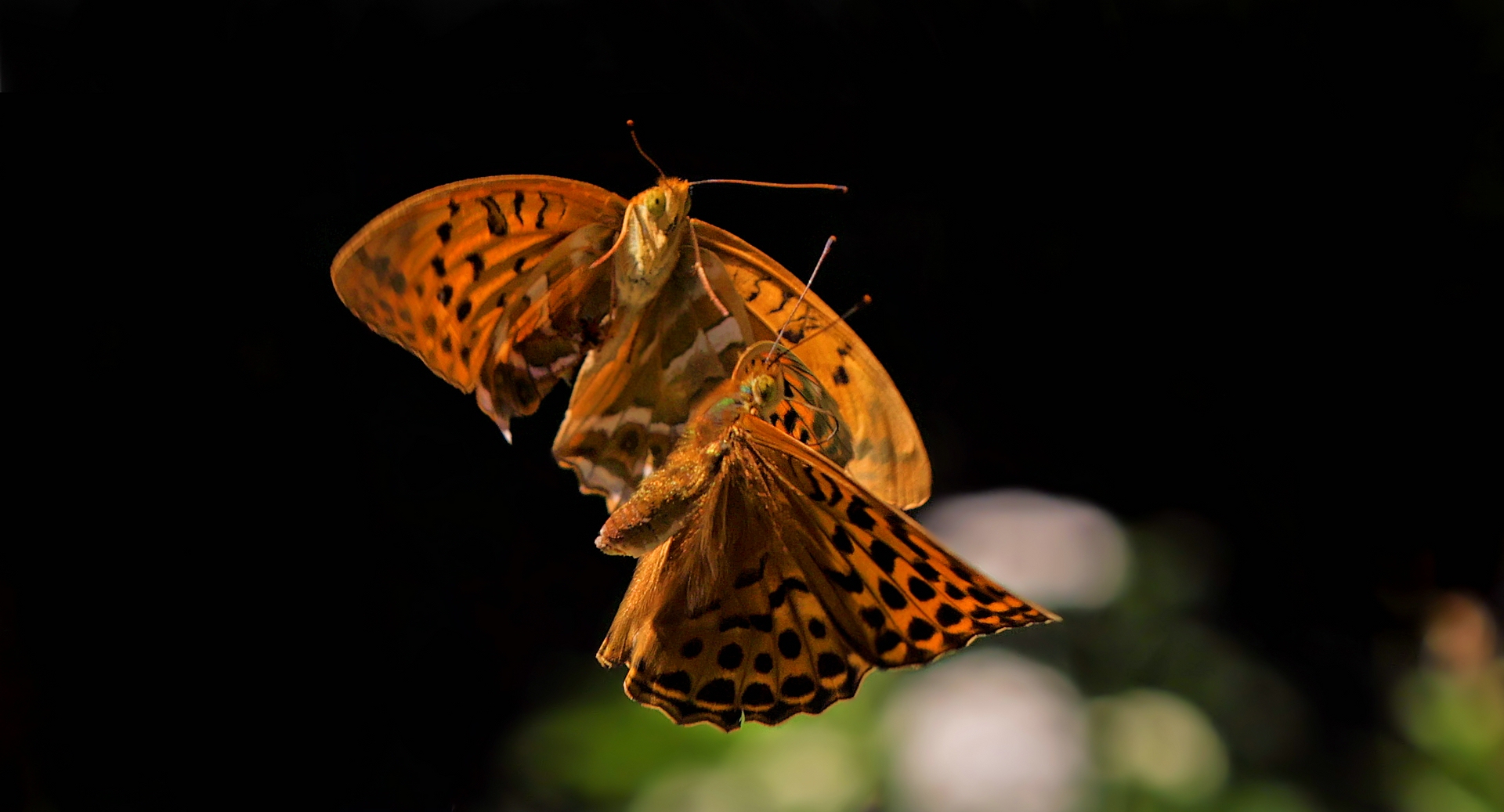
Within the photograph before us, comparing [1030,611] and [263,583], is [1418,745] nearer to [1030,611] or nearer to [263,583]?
[1030,611]

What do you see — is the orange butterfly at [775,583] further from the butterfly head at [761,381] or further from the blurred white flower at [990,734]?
the blurred white flower at [990,734]

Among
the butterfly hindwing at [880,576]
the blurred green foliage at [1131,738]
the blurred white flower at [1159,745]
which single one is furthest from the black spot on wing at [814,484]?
the blurred white flower at [1159,745]

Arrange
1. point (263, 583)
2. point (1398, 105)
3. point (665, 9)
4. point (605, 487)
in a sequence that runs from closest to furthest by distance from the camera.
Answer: point (605, 487), point (665, 9), point (263, 583), point (1398, 105)

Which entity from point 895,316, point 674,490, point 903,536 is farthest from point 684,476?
point 895,316

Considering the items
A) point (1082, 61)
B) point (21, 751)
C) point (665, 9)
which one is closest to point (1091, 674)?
point (1082, 61)

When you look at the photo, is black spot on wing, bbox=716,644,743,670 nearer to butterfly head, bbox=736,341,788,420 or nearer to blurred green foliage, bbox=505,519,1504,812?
butterfly head, bbox=736,341,788,420

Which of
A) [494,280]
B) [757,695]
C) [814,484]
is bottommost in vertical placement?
[757,695]

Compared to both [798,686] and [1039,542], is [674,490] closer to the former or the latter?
[798,686]

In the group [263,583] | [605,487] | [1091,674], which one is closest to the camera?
[605,487]
